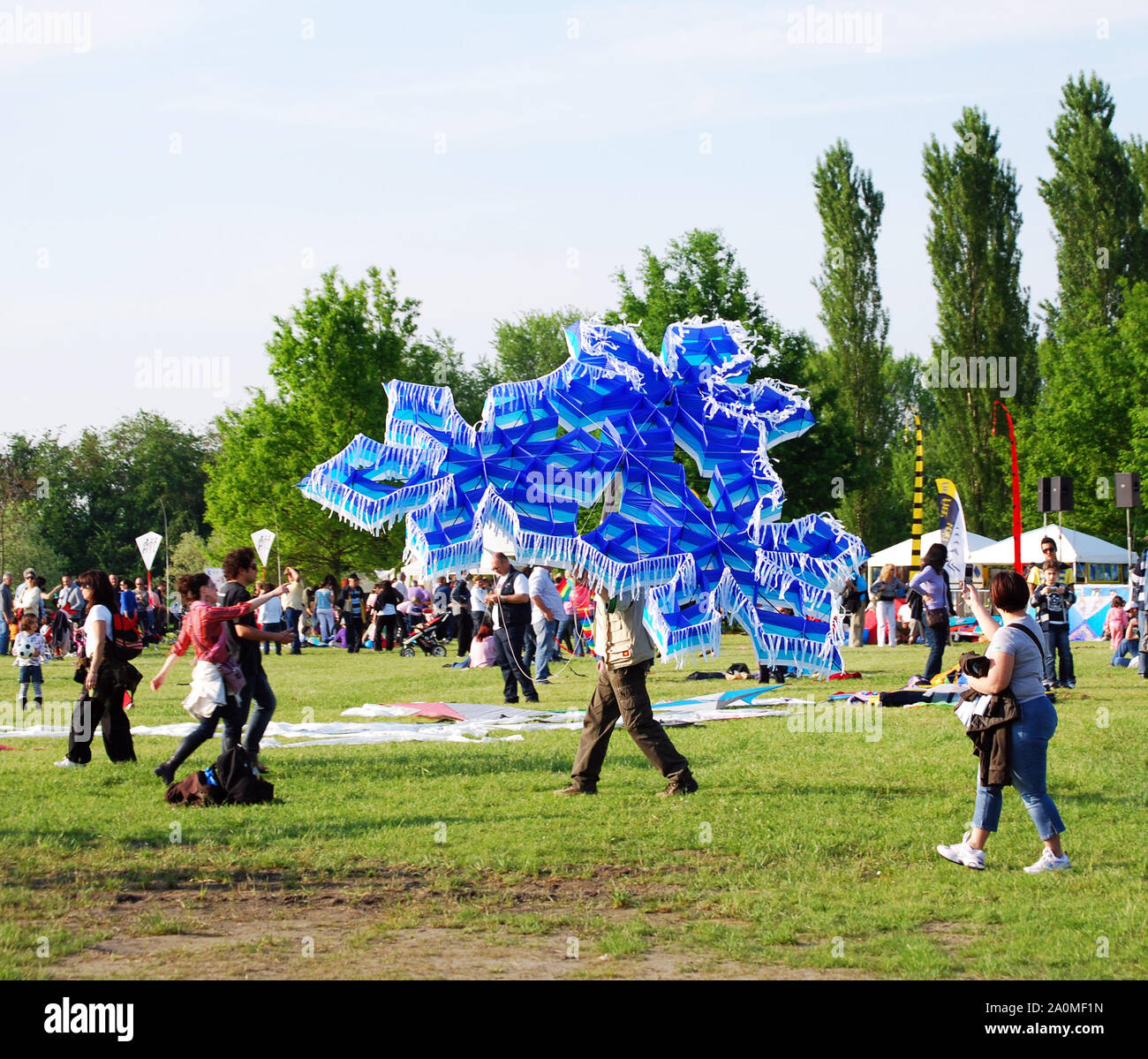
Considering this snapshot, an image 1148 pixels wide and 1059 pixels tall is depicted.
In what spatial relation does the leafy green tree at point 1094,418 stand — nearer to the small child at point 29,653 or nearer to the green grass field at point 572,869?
the green grass field at point 572,869

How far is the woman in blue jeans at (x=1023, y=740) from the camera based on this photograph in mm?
7031

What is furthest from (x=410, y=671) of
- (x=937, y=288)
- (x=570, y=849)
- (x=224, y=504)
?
(x=937, y=288)

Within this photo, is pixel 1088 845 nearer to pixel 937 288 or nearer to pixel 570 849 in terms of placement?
A: pixel 570 849

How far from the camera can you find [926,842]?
25.4ft

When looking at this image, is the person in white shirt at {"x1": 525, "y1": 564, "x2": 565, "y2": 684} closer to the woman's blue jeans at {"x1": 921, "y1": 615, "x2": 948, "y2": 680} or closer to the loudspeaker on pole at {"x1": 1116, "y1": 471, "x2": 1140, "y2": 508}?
the woman's blue jeans at {"x1": 921, "y1": 615, "x2": 948, "y2": 680}

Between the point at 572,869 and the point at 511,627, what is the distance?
9.77 meters

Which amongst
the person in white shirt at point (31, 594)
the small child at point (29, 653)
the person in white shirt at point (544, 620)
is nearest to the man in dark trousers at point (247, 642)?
the small child at point (29, 653)

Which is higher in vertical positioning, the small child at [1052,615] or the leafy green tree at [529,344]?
the leafy green tree at [529,344]

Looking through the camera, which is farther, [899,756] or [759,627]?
[899,756]

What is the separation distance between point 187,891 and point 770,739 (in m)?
6.58

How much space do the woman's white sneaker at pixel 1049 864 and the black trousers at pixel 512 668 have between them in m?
9.68

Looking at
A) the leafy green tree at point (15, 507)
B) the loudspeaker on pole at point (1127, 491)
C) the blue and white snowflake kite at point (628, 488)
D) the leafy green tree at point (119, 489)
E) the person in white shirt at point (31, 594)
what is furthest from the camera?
the leafy green tree at point (119, 489)

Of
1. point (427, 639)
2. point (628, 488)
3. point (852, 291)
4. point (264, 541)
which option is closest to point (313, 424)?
point (264, 541)

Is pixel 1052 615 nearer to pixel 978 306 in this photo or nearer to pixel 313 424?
pixel 313 424
